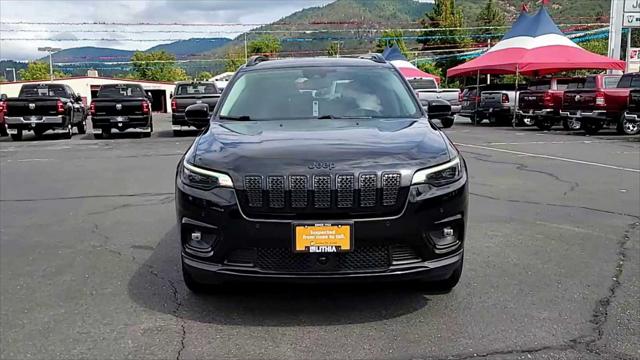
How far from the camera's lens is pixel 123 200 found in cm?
805

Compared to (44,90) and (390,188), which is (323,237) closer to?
(390,188)

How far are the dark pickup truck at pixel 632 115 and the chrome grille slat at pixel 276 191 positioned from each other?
16197 mm

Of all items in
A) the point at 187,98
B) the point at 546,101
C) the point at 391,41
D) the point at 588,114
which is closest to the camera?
the point at 588,114

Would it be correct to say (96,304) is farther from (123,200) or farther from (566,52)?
(566,52)

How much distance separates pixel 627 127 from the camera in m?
18.1

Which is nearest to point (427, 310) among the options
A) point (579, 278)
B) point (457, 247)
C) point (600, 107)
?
point (457, 247)

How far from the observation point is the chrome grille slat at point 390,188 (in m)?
3.50

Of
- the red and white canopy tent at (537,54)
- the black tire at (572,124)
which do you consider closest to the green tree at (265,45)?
the red and white canopy tent at (537,54)

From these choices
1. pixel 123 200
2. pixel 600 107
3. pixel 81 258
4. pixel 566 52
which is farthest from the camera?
pixel 566 52

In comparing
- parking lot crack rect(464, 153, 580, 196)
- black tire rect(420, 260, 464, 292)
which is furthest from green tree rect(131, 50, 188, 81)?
black tire rect(420, 260, 464, 292)

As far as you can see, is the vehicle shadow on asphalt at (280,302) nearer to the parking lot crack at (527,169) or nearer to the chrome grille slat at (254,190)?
the chrome grille slat at (254,190)

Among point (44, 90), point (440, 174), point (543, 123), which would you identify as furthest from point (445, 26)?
point (440, 174)

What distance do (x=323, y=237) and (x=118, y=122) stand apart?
58.0ft

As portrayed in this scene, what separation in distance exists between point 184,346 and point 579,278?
2.95 meters
